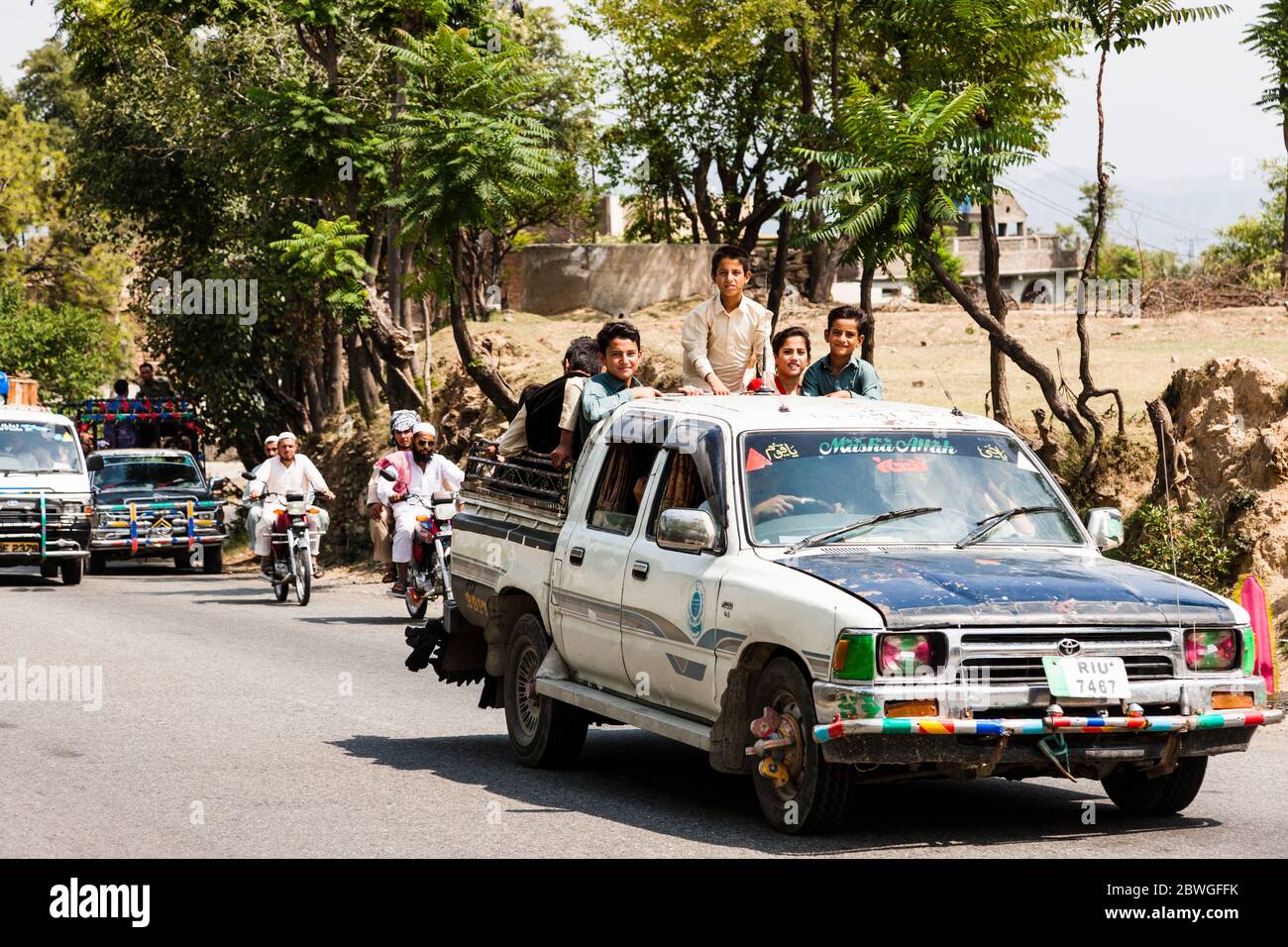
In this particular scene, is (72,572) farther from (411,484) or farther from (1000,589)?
(1000,589)

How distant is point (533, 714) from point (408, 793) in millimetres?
1095

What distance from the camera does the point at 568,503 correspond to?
9.59 m

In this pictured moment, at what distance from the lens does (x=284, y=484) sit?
2139 cm

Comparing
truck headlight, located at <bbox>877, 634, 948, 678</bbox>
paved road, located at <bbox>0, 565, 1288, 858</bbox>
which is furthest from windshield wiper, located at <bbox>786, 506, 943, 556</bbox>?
paved road, located at <bbox>0, 565, 1288, 858</bbox>

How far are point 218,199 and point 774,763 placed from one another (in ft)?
105

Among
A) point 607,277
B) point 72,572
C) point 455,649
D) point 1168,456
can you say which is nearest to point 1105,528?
point 455,649

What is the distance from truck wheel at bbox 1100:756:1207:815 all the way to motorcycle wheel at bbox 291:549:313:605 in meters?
13.9

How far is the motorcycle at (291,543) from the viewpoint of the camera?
21.0 metres

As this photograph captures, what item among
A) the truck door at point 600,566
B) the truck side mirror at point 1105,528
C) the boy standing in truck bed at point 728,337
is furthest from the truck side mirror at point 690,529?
the boy standing in truck bed at point 728,337

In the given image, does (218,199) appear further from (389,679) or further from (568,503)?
(568,503)

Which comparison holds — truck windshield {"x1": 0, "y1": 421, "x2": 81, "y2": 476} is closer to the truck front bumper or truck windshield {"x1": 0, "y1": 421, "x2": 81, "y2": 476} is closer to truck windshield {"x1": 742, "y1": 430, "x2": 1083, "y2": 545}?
truck windshield {"x1": 742, "y1": 430, "x2": 1083, "y2": 545}

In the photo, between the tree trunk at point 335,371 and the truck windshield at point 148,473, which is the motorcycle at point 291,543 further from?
the tree trunk at point 335,371

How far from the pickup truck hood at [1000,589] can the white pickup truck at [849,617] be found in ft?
0.05
